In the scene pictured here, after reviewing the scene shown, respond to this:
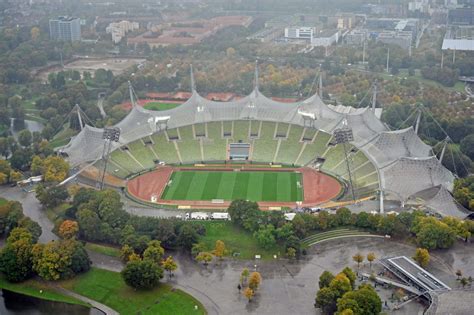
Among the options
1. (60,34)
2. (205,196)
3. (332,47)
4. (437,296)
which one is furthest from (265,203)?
(60,34)

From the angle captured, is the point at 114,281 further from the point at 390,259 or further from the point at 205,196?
the point at 390,259

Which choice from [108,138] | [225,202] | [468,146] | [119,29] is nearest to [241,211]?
[225,202]

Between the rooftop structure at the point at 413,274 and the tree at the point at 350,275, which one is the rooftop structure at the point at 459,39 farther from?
the tree at the point at 350,275

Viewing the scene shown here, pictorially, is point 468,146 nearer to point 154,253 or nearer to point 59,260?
point 154,253

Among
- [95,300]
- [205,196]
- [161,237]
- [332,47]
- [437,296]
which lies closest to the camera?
[437,296]

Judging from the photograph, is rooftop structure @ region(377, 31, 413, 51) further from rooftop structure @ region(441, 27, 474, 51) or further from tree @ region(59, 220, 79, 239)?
tree @ region(59, 220, 79, 239)
